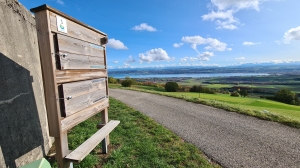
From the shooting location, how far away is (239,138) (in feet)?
15.0

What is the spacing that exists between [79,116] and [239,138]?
442 cm

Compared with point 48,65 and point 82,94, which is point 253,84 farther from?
point 48,65

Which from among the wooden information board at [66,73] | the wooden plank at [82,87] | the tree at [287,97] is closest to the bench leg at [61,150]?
the wooden information board at [66,73]

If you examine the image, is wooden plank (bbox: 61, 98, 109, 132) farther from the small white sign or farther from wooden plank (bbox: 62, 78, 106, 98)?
the small white sign

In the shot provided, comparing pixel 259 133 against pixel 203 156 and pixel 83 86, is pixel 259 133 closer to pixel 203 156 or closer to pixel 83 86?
pixel 203 156

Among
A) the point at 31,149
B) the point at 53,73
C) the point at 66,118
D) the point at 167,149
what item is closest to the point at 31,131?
the point at 31,149

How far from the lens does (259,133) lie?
195 inches

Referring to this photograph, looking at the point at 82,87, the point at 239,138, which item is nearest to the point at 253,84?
the point at 239,138

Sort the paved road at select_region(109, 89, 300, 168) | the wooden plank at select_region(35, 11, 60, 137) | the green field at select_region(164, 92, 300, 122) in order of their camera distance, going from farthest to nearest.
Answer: the green field at select_region(164, 92, 300, 122)
the paved road at select_region(109, 89, 300, 168)
the wooden plank at select_region(35, 11, 60, 137)

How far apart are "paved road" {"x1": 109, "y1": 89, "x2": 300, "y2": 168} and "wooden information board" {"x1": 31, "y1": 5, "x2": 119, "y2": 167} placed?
2854 millimetres

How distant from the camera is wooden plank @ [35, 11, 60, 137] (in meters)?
1.97

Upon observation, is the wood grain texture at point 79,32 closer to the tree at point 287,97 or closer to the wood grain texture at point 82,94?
the wood grain texture at point 82,94

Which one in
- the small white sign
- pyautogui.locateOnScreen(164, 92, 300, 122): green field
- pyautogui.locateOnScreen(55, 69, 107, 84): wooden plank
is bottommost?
pyautogui.locateOnScreen(164, 92, 300, 122): green field

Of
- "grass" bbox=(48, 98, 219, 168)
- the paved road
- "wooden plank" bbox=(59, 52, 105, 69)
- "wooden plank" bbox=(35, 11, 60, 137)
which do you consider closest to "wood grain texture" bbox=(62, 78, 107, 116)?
"wooden plank" bbox=(35, 11, 60, 137)
